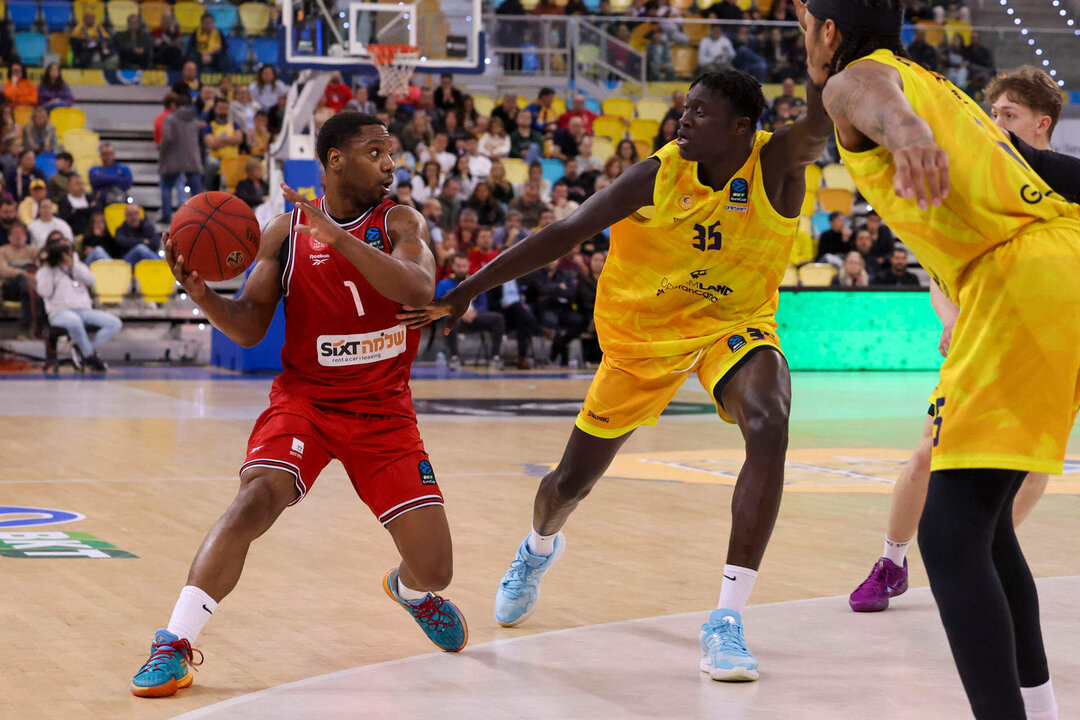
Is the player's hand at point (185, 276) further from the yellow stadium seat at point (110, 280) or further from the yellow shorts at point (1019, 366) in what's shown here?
the yellow stadium seat at point (110, 280)

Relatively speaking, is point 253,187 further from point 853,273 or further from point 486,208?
point 853,273

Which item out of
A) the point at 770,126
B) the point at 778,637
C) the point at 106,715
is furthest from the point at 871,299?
the point at 106,715

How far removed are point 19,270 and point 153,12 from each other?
25.2 feet

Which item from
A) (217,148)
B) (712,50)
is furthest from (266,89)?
(712,50)

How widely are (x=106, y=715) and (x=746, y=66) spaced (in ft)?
65.1

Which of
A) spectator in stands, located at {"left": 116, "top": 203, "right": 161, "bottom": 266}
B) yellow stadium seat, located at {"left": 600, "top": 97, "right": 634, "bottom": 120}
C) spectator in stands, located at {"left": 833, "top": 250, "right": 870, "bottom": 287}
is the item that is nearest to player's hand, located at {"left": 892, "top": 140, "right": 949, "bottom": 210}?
spectator in stands, located at {"left": 116, "top": 203, "right": 161, "bottom": 266}

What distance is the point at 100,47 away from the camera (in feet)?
70.6

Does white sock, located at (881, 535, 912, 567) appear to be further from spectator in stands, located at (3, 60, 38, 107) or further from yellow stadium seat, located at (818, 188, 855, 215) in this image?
Result: spectator in stands, located at (3, 60, 38, 107)

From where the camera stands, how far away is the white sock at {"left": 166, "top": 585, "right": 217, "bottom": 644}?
4137mm

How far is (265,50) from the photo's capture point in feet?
Result: 73.8

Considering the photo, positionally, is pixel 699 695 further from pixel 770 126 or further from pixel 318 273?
pixel 770 126

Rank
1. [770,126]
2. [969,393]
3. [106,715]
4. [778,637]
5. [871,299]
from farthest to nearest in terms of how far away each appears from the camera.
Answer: [770,126], [871,299], [778,637], [106,715], [969,393]

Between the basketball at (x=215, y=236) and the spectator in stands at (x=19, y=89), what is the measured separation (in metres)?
16.0

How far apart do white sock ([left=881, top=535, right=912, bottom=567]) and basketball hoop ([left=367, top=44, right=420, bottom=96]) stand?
11248 mm
